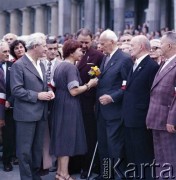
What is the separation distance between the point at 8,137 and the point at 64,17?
27460 millimetres

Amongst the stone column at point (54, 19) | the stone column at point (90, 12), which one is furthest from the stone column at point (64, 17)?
the stone column at point (90, 12)

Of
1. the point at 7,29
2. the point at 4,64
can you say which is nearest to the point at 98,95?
the point at 4,64

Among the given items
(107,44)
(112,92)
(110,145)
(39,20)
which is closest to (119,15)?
Result: (39,20)

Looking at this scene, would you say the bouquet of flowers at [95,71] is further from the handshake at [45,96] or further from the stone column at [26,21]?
the stone column at [26,21]

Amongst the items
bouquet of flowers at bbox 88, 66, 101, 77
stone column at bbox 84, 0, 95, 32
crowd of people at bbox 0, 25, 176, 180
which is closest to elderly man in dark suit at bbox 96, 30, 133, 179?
crowd of people at bbox 0, 25, 176, 180

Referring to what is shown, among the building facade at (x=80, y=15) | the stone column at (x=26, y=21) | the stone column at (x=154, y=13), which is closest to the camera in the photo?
the stone column at (x=154, y=13)

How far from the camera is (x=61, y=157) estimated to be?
6.51 meters

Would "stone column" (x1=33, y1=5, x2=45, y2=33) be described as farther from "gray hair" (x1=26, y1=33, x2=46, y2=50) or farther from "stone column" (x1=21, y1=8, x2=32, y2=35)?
"gray hair" (x1=26, y1=33, x2=46, y2=50)

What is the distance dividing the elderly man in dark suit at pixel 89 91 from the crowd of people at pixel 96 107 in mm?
16

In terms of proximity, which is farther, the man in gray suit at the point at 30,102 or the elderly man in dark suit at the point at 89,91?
the elderly man in dark suit at the point at 89,91

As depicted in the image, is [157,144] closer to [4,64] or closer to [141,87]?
[141,87]

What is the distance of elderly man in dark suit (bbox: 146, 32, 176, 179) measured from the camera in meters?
5.43

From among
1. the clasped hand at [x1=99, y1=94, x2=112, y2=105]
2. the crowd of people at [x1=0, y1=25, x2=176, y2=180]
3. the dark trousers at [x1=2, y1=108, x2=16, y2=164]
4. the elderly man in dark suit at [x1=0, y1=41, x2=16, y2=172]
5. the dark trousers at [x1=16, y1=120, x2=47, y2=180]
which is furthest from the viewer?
the dark trousers at [x1=2, y1=108, x2=16, y2=164]

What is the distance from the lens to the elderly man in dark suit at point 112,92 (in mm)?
6328
